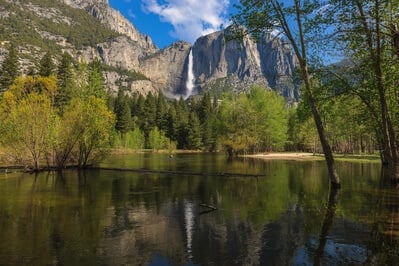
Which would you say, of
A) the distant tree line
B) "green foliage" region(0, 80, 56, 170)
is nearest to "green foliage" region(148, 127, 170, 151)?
the distant tree line

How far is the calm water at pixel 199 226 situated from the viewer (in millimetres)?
12102

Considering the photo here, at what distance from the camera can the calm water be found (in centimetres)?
1210

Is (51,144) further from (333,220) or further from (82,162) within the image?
(333,220)

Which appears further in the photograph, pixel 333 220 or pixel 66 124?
pixel 66 124

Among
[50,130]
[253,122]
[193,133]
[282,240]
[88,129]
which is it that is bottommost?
[282,240]

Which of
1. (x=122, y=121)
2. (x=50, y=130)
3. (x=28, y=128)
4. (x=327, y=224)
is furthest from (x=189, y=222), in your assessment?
(x=122, y=121)

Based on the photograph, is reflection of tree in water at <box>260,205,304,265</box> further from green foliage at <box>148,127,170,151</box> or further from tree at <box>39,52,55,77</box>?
green foliage at <box>148,127,170,151</box>

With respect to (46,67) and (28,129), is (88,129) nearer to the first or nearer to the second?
(28,129)

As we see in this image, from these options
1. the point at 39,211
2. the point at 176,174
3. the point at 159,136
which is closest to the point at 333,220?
the point at 39,211

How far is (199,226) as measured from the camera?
16578 mm

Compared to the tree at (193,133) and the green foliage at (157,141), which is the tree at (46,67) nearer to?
the green foliage at (157,141)

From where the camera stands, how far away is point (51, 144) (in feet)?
153

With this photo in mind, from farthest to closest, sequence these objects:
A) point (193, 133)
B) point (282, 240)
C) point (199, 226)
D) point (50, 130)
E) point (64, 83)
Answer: point (193, 133) < point (64, 83) < point (50, 130) < point (199, 226) < point (282, 240)

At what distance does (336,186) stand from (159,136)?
3977 inches
